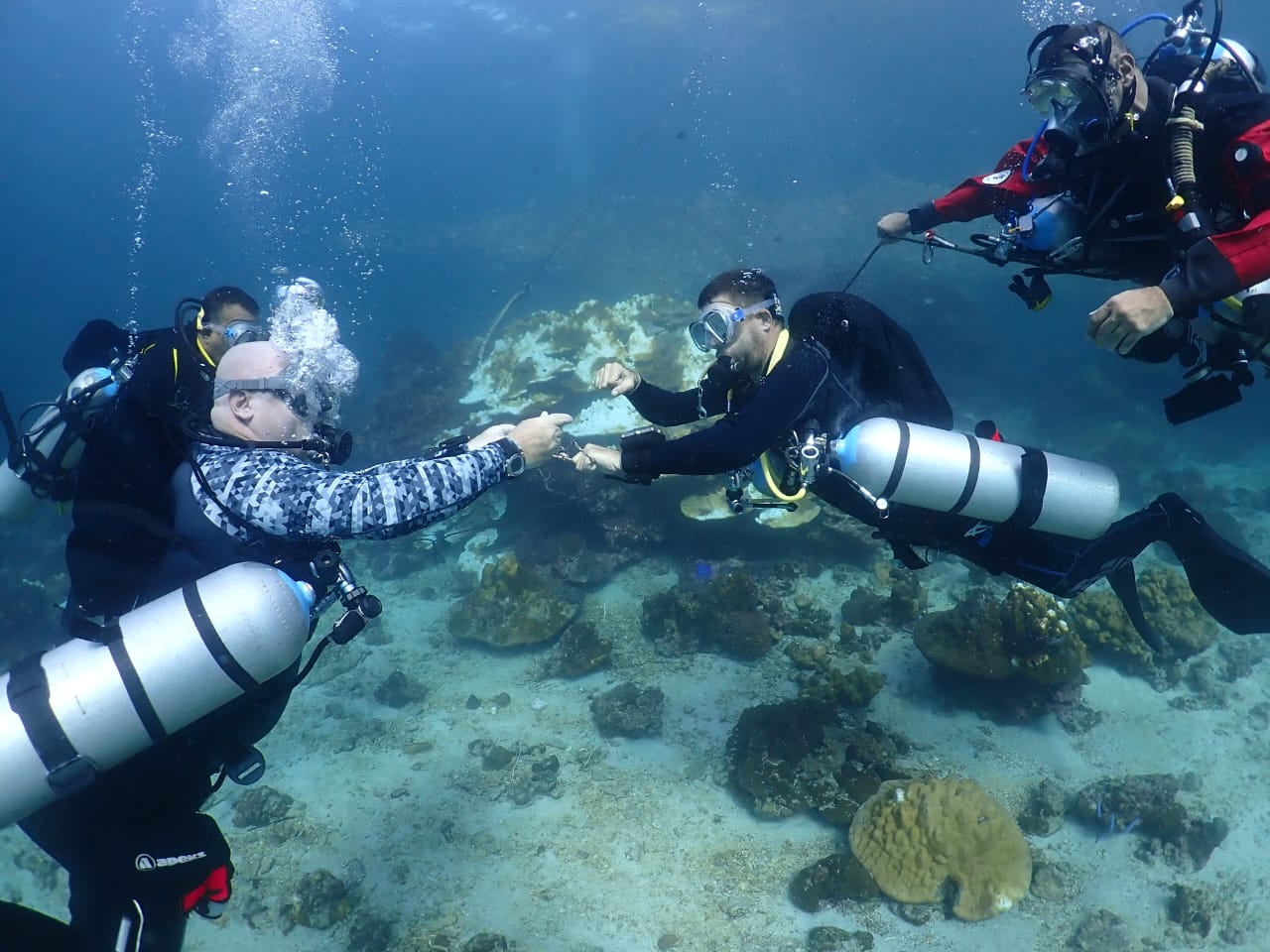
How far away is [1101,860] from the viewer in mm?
5641

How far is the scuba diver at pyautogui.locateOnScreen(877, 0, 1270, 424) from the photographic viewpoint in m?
3.09

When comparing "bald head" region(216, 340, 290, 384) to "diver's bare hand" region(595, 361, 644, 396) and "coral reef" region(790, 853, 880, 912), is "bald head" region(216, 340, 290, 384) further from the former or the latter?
"coral reef" region(790, 853, 880, 912)

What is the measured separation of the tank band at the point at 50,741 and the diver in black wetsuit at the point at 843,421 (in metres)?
3.18

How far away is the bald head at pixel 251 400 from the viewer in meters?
3.61

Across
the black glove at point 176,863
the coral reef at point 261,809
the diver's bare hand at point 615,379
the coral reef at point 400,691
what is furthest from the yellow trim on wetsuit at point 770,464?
the coral reef at point 261,809

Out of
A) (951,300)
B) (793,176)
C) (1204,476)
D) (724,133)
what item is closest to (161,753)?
(1204,476)

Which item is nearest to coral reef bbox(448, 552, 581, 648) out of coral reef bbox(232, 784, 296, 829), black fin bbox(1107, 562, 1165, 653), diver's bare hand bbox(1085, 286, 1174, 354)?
coral reef bbox(232, 784, 296, 829)

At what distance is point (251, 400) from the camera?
11.9ft

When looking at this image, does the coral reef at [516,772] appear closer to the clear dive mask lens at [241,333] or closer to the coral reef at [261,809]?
the coral reef at [261,809]

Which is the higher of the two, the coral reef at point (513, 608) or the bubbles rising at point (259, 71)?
the bubbles rising at point (259, 71)

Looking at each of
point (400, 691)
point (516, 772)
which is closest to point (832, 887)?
point (516, 772)

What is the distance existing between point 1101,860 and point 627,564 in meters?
6.66

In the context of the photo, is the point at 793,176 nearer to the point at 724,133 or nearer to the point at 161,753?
the point at 724,133

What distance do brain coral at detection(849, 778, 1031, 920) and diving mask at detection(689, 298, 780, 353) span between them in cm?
437
